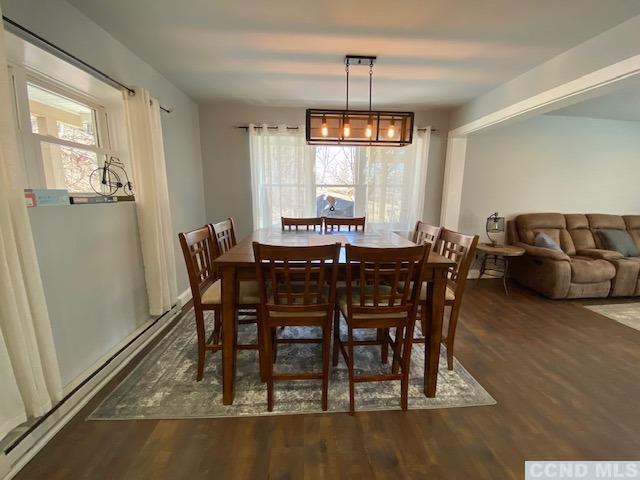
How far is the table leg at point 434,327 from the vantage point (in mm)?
1605

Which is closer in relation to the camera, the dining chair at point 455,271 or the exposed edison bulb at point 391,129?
the dining chair at point 455,271

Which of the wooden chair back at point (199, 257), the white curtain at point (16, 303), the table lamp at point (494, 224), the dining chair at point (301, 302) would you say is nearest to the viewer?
the white curtain at point (16, 303)

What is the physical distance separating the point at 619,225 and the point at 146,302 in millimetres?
5963

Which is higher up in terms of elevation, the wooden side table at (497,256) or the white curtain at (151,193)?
the white curtain at (151,193)

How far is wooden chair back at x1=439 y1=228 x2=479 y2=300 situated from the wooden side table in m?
1.74

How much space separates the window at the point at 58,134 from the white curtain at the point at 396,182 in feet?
9.42

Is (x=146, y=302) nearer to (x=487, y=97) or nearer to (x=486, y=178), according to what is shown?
(x=487, y=97)

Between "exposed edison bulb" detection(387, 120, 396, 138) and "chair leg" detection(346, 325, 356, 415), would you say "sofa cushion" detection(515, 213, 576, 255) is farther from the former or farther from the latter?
"chair leg" detection(346, 325, 356, 415)

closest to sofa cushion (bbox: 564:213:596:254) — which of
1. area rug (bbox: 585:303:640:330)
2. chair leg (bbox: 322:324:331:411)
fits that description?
area rug (bbox: 585:303:640:330)

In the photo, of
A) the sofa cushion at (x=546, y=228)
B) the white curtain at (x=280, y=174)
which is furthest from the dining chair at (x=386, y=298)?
the sofa cushion at (x=546, y=228)

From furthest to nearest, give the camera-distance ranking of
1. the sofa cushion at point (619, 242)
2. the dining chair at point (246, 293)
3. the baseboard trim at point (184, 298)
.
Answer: the sofa cushion at point (619, 242) < the baseboard trim at point (184, 298) < the dining chair at point (246, 293)

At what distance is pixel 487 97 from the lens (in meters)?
2.93

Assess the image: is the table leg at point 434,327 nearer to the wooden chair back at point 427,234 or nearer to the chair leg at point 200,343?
the wooden chair back at point 427,234

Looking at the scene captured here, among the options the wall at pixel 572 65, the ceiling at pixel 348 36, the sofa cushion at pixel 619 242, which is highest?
the ceiling at pixel 348 36
